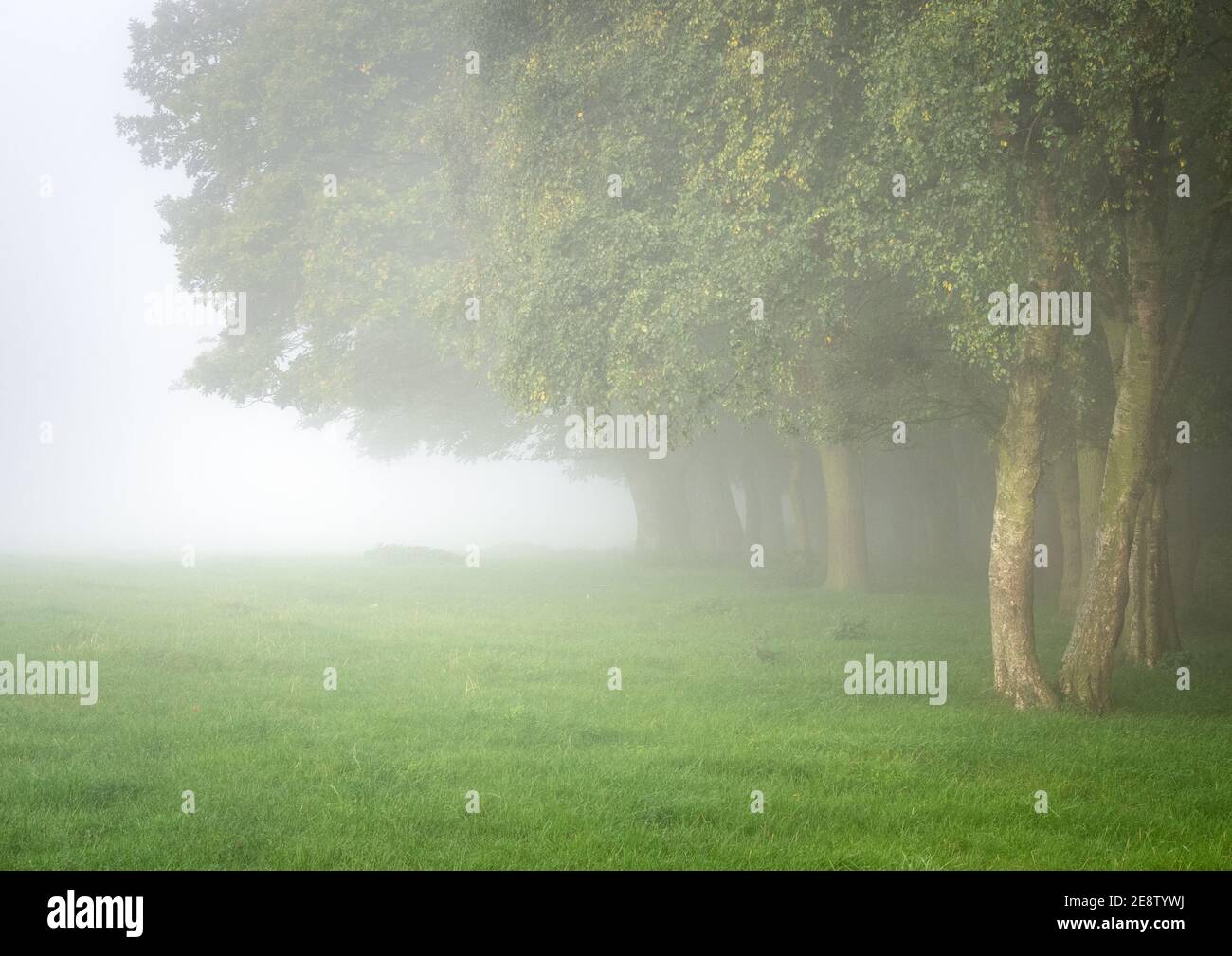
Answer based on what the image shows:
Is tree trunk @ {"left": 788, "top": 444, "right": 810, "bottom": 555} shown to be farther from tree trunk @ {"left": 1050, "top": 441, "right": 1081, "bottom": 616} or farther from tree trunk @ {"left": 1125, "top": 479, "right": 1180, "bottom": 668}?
tree trunk @ {"left": 1125, "top": 479, "right": 1180, "bottom": 668}

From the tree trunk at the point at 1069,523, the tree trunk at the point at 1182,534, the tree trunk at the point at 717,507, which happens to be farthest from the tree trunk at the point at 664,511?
the tree trunk at the point at 1182,534

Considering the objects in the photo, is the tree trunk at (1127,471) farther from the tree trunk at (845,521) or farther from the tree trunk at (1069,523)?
the tree trunk at (845,521)

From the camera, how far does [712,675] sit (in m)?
19.2

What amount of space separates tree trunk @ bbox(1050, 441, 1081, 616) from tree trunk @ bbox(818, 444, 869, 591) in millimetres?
6505

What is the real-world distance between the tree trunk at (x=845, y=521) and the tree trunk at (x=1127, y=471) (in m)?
18.7

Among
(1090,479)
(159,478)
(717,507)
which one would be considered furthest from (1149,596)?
(159,478)

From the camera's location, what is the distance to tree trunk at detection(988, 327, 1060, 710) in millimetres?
16688

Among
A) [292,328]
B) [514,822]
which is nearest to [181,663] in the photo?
[514,822]

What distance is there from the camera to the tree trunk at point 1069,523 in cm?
2879

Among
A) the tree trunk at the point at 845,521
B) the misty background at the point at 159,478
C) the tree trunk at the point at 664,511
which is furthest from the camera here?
the misty background at the point at 159,478

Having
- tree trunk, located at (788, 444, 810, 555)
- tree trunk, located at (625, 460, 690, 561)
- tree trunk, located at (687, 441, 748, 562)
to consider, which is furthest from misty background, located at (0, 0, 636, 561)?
tree trunk, located at (788, 444, 810, 555)

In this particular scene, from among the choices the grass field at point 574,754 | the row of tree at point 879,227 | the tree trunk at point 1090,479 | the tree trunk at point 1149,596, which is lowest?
the grass field at point 574,754

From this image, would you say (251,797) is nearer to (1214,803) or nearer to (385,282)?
(1214,803)

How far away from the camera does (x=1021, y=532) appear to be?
56.1 feet
